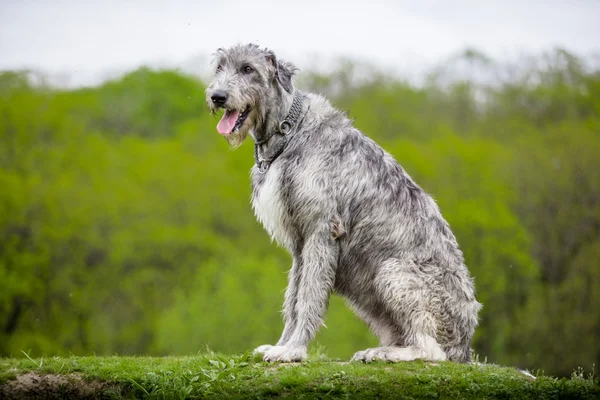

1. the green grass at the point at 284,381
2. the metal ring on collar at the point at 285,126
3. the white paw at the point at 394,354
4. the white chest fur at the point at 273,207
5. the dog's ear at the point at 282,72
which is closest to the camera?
the green grass at the point at 284,381

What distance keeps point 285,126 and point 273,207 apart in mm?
1018

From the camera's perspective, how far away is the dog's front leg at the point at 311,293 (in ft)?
28.7

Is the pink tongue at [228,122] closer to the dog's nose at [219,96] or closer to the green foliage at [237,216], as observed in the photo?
the dog's nose at [219,96]

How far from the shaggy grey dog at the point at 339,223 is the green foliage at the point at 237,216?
2918 centimetres

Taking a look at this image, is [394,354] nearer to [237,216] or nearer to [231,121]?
[231,121]

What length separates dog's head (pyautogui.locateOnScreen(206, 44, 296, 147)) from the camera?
8.80m

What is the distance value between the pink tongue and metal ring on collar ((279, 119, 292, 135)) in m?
0.59

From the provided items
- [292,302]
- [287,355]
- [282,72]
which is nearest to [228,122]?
[282,72]

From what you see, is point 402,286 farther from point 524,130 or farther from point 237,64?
point 524,130

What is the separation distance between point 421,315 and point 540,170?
3629 cm

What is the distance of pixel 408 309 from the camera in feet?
29.2

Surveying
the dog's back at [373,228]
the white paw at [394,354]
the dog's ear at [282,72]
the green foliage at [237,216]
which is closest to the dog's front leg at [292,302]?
the dog's back at [373,228]

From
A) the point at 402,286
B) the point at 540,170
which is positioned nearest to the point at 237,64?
the point at 402,286

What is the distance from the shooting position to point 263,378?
821 centimetres
